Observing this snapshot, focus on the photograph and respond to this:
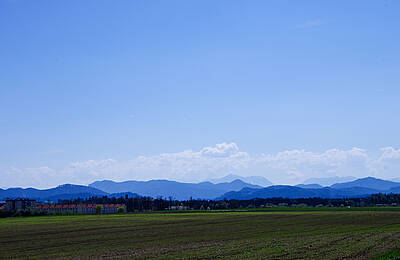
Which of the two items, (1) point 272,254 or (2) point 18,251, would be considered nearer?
(1) point 272,254

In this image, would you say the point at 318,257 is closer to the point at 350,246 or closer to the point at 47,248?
Result: the point at 350,246

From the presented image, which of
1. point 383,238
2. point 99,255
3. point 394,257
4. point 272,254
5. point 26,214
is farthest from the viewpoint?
point 26,214

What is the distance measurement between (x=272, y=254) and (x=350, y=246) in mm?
7362

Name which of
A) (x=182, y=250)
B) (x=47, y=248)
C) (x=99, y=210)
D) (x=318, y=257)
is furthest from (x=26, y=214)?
(x=318, y=257)

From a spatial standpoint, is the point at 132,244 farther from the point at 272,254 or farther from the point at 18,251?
the point at 272,254

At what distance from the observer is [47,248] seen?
3941cm

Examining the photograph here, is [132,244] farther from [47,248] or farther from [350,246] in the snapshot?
[350,246]

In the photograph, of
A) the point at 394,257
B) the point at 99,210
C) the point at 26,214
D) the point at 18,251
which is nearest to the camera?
the point at 394,257

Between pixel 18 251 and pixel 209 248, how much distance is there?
52.9 feet

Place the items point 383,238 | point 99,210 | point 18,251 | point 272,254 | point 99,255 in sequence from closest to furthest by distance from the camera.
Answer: point 272,254
point 99,255
point 18,251
point 383,238
point 99,210

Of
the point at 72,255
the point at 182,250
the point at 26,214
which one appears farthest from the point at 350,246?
the point at 26,214

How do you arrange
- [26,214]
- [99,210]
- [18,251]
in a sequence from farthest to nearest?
[99,210] < [26,214] < [18,251]

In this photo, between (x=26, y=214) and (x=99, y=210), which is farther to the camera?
(x=99, y=210)

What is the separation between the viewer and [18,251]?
37.6m
